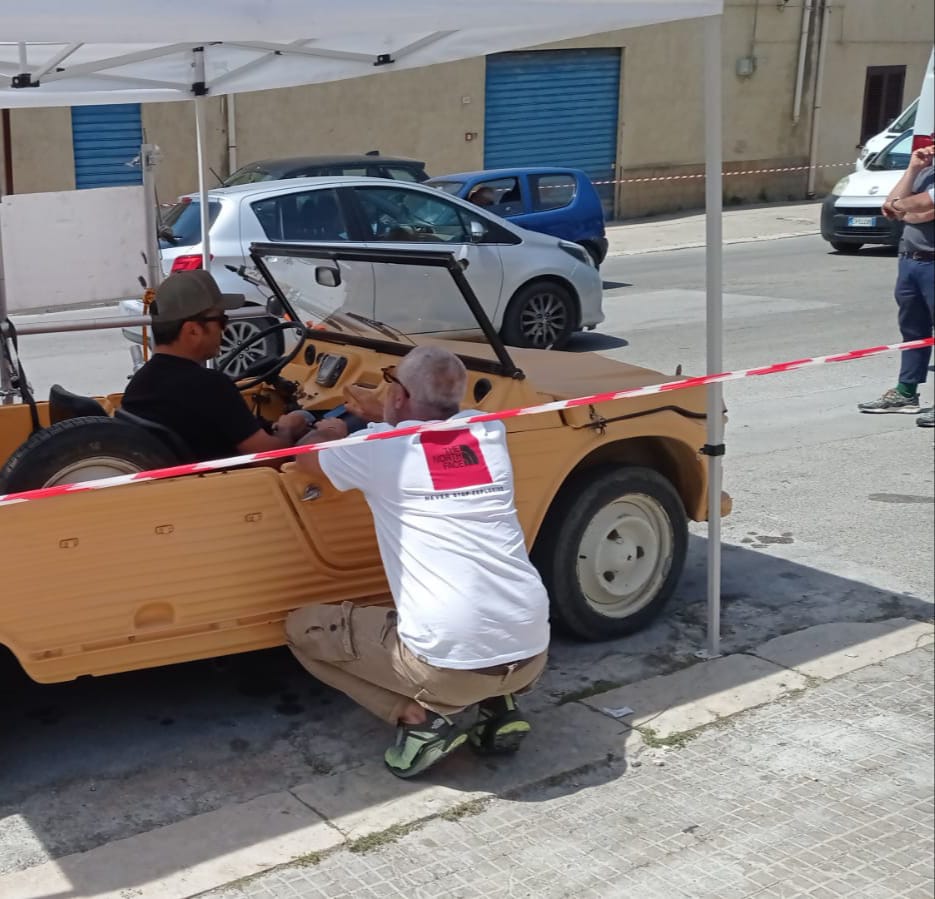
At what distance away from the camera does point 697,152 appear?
24.0m

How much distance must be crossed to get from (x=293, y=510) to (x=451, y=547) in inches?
23.0

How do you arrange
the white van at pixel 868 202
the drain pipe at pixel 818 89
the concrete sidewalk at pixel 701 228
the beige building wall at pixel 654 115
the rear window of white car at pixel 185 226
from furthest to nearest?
the drain pipe at pixel 818 89
the concrete sidewalk at pixel 701 228
the beige building wall at pixel 654 115
the white van at pixel 868 202
the rear window of white car at pixel 185 226

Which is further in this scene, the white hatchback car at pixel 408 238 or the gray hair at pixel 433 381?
the white hatchback car at pixel 408 238

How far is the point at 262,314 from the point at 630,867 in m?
3.52

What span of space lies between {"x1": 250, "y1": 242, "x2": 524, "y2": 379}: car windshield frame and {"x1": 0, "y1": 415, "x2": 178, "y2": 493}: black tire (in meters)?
1.23

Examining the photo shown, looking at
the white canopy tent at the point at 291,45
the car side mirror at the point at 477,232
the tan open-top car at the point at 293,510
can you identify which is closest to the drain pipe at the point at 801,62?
the car side mirror at the point at 477,232

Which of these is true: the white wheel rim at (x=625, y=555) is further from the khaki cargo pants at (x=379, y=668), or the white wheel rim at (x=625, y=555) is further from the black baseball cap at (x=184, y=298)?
the black baseball cap at (x=184, y=298)

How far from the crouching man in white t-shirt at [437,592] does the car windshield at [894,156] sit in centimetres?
1439

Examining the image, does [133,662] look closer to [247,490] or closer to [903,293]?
[247,490]

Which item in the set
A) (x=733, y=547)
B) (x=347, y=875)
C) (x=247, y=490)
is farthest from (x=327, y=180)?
(x=347, y=875)

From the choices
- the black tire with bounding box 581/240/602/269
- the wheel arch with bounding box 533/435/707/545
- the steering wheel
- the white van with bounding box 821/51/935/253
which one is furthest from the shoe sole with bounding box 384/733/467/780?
the white van with bounding box 821/51/935/253

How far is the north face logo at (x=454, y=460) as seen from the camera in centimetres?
396

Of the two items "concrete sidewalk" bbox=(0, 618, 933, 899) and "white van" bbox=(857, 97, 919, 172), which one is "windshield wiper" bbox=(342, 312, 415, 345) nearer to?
"concrete sidewalk" bbox=(0, 618, 933, 899)

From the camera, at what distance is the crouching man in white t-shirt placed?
3910 mm
